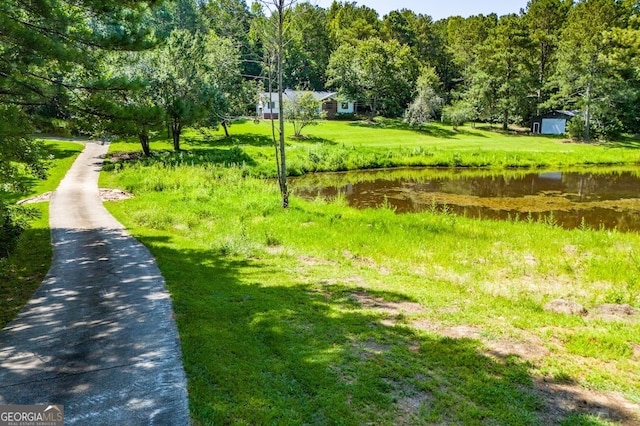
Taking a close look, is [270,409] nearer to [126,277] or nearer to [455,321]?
[455,321]

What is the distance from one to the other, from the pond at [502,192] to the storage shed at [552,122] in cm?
2538

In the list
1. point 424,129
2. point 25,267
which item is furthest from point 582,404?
point 424,129

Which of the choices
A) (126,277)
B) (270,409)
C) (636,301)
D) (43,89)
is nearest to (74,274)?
(126,277)

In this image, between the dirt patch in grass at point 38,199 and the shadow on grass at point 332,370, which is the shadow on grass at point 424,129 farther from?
the shadow on grass at point 332,370

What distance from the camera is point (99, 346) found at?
6.74 metres

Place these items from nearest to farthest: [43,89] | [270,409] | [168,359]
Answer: [270,409] → [168,359] → [43,89]

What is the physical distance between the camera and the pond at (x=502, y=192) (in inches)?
863

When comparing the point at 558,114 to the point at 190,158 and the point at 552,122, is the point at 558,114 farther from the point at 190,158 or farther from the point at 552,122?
the point at 190,158

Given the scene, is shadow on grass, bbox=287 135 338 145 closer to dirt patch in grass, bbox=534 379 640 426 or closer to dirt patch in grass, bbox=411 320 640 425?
dirt patch in grass, bbox=411 320 640 425

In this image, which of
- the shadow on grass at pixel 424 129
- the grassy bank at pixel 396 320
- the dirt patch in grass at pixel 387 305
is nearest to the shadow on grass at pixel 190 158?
the grassy bank at pixel 396 320

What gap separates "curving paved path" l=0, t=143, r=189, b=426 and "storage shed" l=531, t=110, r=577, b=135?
60848mm

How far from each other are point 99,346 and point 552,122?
214 ft

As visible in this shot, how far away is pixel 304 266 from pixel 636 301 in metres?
7.73

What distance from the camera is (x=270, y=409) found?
5.15m
